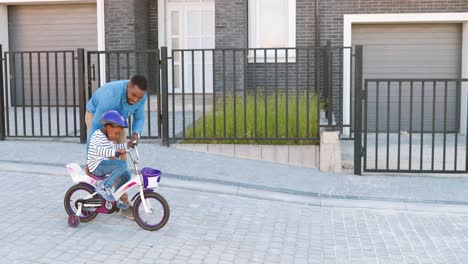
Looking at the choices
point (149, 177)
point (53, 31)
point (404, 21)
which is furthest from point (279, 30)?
point (149, 177)

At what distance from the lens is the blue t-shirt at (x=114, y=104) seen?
6168 millimetres

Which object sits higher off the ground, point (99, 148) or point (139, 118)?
point (139, 118)

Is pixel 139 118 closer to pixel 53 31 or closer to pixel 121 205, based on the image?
pixel 121 205

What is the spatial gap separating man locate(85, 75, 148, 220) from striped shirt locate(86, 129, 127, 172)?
0.61 ft

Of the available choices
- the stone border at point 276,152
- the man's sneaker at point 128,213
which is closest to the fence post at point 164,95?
the stone border at point 276,152

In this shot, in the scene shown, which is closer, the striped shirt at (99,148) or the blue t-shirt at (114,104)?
the striped shirt at (99,148)

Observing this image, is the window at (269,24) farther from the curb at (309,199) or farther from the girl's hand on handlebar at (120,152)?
the girl's hand on handlebar at (120,152)

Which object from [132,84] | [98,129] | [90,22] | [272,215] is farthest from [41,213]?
[90,22]

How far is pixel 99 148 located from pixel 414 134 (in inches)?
371

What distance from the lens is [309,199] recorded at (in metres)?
8.07

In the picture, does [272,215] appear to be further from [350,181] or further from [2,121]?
[2,121]

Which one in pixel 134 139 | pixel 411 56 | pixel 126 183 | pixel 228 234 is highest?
pixel 411 56

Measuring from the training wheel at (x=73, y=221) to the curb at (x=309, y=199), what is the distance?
2091mm

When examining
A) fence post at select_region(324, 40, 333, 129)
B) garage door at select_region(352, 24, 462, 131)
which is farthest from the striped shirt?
garage door at select_region(352, 24, 462, 131)
